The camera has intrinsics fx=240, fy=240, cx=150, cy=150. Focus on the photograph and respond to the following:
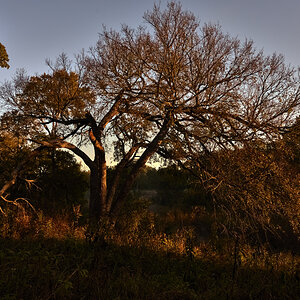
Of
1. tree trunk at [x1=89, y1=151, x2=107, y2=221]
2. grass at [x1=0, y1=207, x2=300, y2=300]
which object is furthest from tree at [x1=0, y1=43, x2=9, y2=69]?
grass at [x1=0, y1=207, x2=300, y2=300]

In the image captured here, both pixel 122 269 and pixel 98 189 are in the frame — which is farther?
pixel 98 189

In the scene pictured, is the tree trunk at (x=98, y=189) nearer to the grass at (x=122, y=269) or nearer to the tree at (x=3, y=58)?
the grass at (x=122, y=269)

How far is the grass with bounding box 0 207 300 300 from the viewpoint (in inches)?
142

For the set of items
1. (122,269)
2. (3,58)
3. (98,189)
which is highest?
(3,58)

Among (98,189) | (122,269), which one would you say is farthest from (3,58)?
(122,269)

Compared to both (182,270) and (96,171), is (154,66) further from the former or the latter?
(182,270)

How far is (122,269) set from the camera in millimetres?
4980

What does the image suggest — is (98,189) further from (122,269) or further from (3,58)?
(3,58)

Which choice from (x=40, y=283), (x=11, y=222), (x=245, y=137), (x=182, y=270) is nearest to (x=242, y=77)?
(x=245, y=137)

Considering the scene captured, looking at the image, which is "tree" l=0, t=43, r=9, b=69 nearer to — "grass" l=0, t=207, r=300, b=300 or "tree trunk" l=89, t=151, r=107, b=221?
"tree trunk" l=89, t=151, r=107, b=221

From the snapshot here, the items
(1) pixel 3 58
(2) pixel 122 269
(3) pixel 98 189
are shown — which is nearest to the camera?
(2) pixel 122 269

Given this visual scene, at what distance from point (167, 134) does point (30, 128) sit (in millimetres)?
7216

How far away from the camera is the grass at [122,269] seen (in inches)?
142

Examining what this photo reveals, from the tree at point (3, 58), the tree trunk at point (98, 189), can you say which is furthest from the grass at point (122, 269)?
the tree at point (3, 58)
